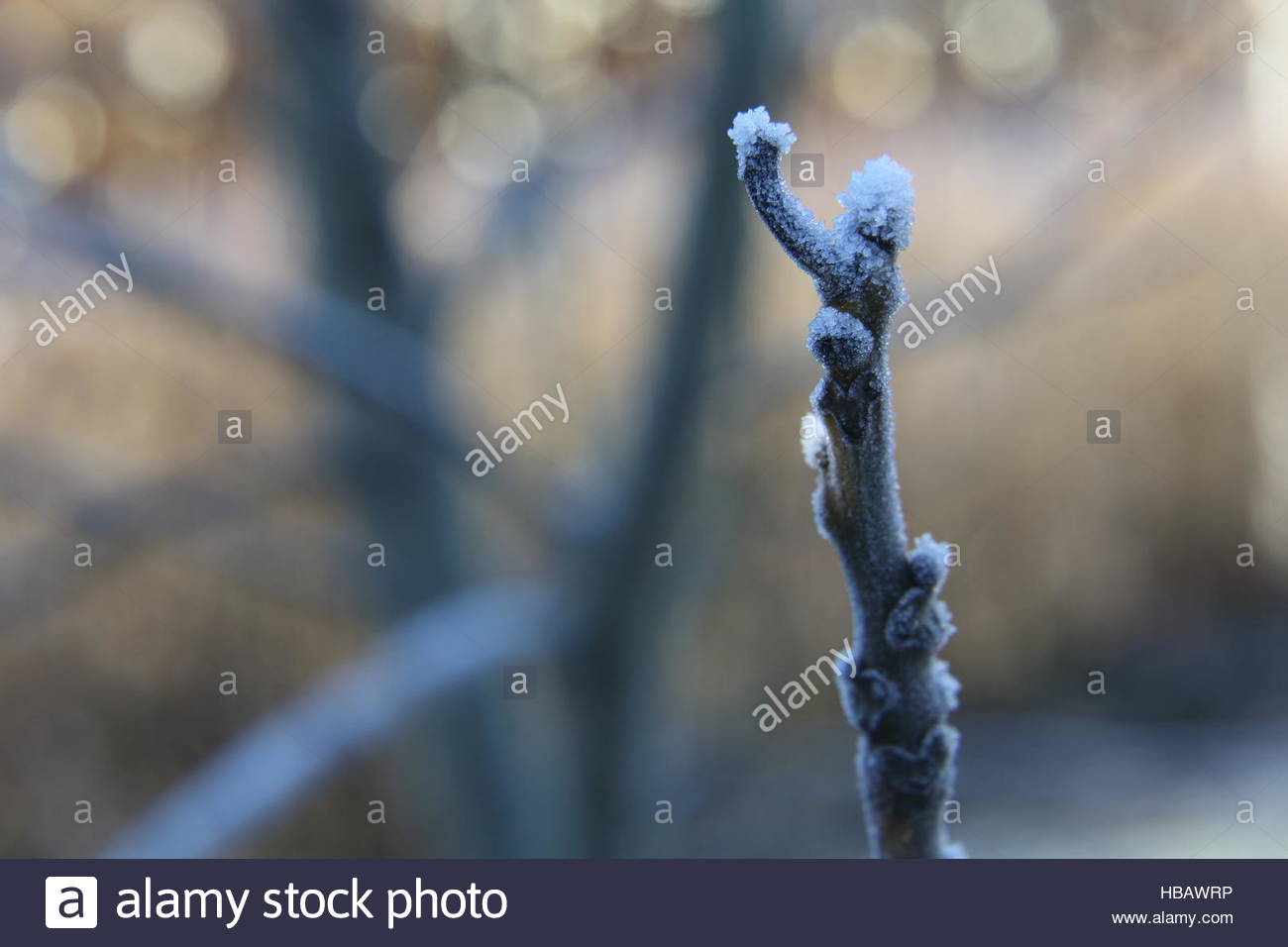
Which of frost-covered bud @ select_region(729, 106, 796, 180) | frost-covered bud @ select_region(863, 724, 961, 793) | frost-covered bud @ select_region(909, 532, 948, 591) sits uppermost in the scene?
frost-covered bud @ select_region(729, 106, 796, 180)

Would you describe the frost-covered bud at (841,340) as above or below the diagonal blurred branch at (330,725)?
below

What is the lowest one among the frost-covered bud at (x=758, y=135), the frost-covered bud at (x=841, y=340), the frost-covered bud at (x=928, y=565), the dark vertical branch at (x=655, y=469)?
the frost-covered bud at (x=928, y=565)

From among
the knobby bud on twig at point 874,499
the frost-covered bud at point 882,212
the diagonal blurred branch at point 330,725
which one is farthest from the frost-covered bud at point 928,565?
the diagonal blurred branch at point 330,725

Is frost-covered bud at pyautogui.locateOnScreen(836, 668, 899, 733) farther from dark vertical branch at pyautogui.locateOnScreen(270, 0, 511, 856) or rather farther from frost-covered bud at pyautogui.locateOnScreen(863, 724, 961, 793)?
dark vertical branch at pyautogui.locateOnScreen(270, 0, 511, 856)

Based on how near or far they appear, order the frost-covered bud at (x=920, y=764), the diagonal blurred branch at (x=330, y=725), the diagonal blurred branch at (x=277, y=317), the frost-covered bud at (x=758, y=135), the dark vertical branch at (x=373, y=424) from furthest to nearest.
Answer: the dark vertical branch at (x=373, y=424) < the diagonal blurred branch at (x=277, y=317) < the diagonal blurred branch at (x=330, y=725) < the frost-covered bud at (x=920, y=764) < the frost-covered bud at (x=758, y=135)

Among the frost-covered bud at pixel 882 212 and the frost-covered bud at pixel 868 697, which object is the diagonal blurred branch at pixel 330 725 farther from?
the frost-covered bud at pixel 882 212

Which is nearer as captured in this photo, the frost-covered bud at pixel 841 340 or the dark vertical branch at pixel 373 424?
the frost-covered bud at pixel 841 340

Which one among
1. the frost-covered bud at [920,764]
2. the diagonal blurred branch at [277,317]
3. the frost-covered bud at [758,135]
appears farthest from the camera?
the diagonal blurred branch at [277,317]

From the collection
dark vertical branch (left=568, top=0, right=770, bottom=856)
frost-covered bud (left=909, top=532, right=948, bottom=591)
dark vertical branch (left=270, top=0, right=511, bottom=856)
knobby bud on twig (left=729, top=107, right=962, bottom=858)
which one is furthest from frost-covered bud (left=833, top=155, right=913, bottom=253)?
dark vertical branch (left=270, top=0, right=511, bottom=856)
